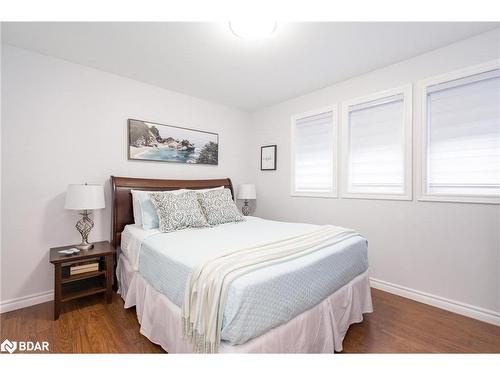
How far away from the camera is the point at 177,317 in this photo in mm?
1487

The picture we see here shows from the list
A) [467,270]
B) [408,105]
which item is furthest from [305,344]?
[408,105]

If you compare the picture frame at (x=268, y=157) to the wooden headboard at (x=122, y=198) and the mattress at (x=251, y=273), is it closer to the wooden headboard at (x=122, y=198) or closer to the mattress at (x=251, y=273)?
the mattress at (x=251, y=273)

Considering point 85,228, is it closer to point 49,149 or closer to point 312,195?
point 49,149

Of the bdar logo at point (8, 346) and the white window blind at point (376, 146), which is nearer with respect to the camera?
the bdar logo at point (8, 346)

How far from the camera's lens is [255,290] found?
3.87ft

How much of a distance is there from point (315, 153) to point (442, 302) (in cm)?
218

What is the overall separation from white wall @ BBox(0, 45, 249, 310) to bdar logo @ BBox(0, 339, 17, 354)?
61 centimetres

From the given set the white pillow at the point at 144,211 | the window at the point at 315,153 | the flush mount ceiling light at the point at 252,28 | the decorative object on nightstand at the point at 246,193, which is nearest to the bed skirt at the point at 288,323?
the white pillow at the point at 144,211

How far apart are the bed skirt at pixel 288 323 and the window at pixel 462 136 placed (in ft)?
4.00

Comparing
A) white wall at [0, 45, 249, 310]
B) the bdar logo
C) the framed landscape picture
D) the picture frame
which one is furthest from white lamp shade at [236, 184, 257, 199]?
the bdar logo

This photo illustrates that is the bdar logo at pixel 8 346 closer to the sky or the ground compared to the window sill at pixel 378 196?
closer to the ground

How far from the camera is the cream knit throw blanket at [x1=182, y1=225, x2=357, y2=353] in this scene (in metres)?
1.17

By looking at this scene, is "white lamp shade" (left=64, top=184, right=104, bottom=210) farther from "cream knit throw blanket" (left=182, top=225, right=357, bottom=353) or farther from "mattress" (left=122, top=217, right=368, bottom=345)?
"cream knit throw blanket" (left=182, top=225, right=357, bottom=353)

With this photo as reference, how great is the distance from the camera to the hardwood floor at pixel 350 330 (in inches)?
65.9
